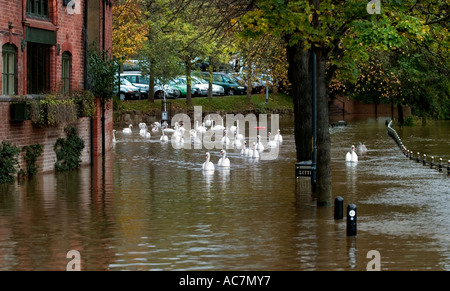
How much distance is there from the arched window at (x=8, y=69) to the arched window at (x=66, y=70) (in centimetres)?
392

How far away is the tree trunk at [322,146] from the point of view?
21705mm

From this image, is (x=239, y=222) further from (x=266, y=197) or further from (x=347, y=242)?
(x=266, y=197)

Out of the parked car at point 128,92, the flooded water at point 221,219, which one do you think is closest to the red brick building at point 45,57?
the flooded water at point 221,219

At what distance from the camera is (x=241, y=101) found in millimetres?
76125

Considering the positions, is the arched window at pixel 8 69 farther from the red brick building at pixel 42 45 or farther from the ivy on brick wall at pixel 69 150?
the ivy on brick wall at pixel 69 150

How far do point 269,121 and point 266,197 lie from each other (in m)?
48.6

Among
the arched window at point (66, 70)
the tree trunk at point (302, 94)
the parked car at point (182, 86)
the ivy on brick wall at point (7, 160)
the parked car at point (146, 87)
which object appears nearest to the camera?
the ivy on brick wall at point (7, 160)

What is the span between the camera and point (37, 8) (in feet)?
96.1

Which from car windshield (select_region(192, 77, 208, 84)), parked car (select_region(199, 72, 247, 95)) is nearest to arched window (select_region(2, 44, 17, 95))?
car windshield (select_region(192, 77, 208, 84))

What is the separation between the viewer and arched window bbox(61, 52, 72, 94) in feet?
103

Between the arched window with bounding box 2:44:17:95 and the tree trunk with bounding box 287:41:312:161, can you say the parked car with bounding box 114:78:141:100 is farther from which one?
the arched window with bounding box 2:44:17:95
